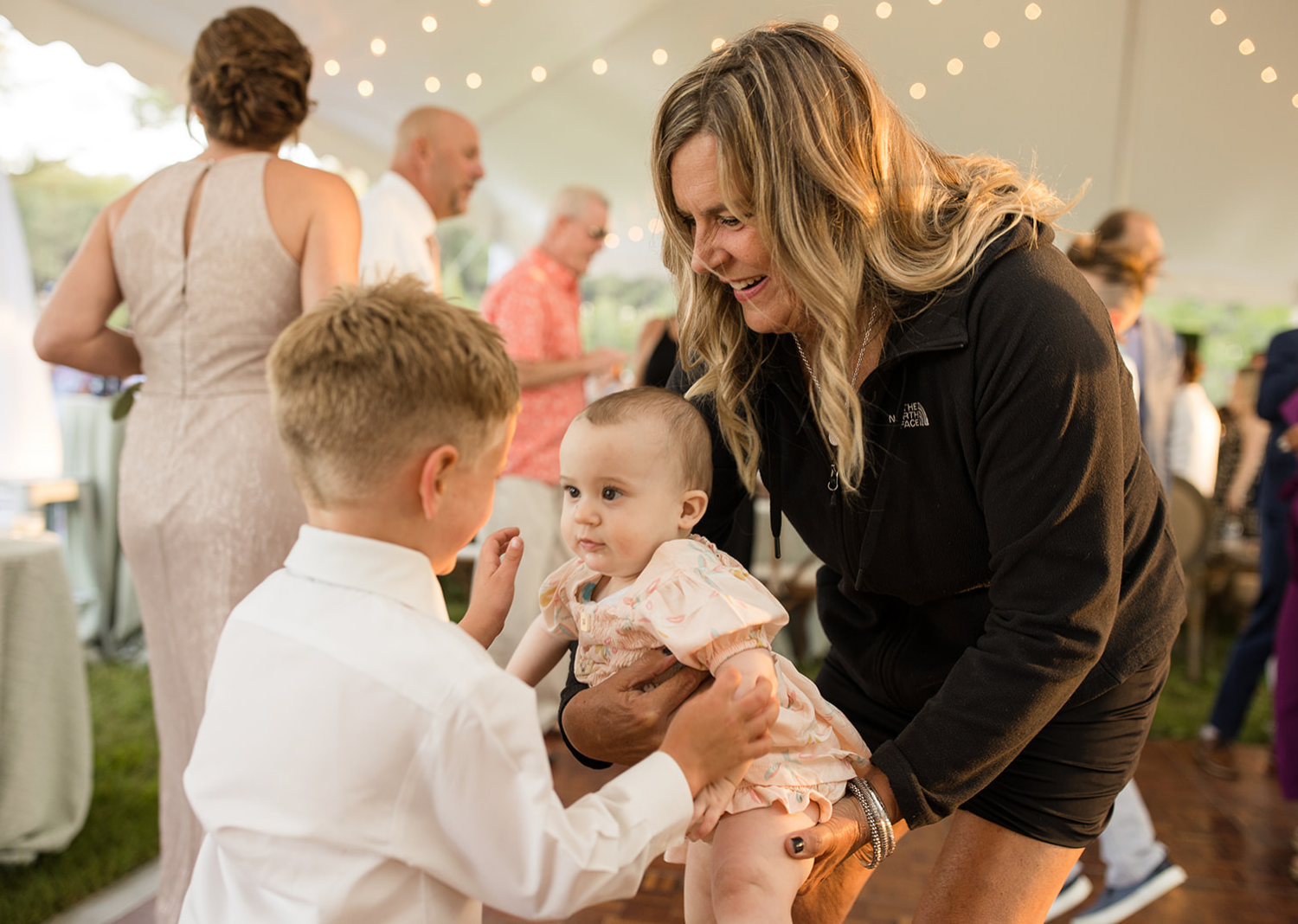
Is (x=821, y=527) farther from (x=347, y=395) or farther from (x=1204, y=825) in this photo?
(x=1204, y=825)

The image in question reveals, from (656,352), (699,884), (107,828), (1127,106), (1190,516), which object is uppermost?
(1127,106)

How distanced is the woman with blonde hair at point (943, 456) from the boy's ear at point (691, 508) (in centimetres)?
10

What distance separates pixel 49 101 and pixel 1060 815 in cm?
916

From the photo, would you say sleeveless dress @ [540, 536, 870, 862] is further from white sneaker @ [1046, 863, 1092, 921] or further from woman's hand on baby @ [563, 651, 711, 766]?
white sneaker @ [1046, 863, 1092, 921]

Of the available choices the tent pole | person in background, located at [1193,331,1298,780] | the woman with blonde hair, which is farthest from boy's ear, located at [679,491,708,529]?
the tent pole

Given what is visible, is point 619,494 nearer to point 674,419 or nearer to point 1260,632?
point 674,419

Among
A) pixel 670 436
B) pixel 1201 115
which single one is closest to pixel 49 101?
pixel 670 436

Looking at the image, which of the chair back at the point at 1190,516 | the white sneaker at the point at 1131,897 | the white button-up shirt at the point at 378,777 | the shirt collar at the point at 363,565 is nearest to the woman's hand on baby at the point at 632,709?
the white button-up shirt at the point at 378,777

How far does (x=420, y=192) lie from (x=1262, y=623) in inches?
154

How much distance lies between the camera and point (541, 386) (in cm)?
372

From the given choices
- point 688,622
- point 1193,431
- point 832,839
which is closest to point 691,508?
point 688,622

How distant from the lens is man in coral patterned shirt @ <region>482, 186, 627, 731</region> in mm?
3750

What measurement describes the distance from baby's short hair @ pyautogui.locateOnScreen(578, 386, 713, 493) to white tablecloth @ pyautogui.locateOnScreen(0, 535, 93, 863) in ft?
7.43

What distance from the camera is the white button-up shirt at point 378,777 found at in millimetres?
933
